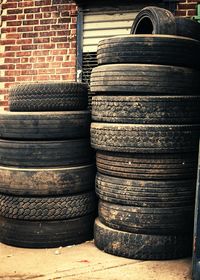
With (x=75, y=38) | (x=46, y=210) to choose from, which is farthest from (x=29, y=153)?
(x=75, y=38)

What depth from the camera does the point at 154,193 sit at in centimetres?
361

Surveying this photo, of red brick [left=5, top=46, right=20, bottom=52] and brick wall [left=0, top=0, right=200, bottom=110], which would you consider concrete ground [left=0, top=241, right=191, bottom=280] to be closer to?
brick wall [left=0, top=0, right=200, bottom=110]

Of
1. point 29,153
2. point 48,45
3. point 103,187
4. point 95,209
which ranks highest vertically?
point 48,45

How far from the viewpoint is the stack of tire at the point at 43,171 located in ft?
13.1

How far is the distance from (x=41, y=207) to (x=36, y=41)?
294 cm

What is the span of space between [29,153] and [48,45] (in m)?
2.44

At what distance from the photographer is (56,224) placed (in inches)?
159

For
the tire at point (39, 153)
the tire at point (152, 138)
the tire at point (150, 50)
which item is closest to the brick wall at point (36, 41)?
the tire at point (39, 153)

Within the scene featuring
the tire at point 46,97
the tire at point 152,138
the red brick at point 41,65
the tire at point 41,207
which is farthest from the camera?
the red brick at point 41,65

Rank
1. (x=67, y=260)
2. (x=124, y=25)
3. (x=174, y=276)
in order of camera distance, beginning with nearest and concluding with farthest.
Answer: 1. (x=174, y=276)
2. (x=67, y=260)
3. (x=124, y=25)

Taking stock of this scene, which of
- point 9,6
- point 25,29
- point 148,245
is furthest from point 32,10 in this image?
point 148,245

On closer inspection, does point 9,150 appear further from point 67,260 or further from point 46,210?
point 67,260

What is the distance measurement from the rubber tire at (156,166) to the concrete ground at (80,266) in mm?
746

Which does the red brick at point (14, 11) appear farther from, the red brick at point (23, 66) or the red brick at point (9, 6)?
the red brick at point (23, 66)
